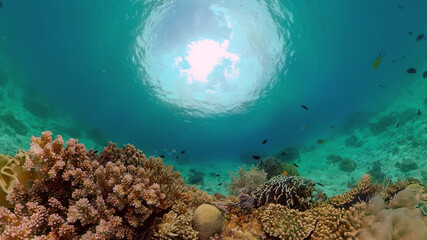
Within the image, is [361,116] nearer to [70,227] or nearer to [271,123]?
[271,123]

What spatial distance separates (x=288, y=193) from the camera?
450 centimetres

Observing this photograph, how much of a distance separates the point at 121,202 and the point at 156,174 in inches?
39.9

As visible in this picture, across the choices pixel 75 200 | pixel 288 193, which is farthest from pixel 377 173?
pixel 75 200

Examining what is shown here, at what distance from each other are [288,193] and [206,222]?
219 centimetres

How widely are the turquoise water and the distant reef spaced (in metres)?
14.3

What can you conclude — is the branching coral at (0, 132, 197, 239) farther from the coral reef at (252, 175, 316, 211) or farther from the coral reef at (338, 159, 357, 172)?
the coral reef at (338, 159, 357, 172)

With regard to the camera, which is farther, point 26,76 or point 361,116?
point 361,116

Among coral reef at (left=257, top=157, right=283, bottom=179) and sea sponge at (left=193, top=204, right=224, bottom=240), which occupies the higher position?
coral reef at (left=257, top=157, right=283, bottom=179)

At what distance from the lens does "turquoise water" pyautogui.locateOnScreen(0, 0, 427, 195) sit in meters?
22.7

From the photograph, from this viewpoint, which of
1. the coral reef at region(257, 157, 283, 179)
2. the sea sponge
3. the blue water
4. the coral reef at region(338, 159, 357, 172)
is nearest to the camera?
the sea sponge

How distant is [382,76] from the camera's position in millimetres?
34531

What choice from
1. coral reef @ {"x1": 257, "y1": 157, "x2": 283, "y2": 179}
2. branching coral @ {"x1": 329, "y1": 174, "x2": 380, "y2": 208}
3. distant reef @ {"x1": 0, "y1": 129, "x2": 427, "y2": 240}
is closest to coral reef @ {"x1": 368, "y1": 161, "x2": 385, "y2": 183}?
coral reef @ {"x1": 257, "y1": 157, "x2": 283, "y2": 179}

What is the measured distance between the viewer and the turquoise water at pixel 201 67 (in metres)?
22.7

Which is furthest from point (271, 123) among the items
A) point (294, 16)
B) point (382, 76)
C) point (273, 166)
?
point (273, 166)
